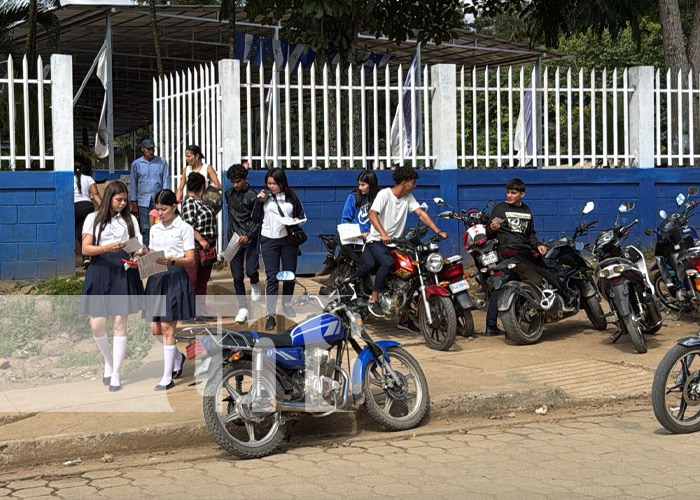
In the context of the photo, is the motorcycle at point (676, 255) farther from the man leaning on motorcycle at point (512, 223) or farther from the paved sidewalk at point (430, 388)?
the man leaning on motorcycle at point (512, 223)

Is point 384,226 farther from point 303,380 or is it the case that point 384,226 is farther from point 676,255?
point 303,380

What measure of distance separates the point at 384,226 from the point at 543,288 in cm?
163

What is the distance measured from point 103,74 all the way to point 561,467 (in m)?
16.1

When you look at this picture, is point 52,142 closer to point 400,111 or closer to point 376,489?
point 400,111

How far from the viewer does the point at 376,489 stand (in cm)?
535

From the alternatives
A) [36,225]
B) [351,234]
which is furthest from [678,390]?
[36,225]

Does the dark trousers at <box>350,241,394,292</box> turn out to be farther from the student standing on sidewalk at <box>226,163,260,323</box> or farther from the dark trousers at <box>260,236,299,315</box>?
the student standing on sidewalk at <box>226,163,260,323</box>

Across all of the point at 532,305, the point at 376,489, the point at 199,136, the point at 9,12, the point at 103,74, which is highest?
the point at 9,12

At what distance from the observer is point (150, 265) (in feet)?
24.4

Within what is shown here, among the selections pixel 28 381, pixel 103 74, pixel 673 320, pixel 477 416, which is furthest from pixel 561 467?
pixel 103 74

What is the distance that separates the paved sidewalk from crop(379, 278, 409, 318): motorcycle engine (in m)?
0.34

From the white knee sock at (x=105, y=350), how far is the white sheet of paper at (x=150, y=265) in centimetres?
57

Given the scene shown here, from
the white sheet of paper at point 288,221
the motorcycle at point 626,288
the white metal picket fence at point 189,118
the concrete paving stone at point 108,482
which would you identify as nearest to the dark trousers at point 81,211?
the white metal picket fence at point 189,118

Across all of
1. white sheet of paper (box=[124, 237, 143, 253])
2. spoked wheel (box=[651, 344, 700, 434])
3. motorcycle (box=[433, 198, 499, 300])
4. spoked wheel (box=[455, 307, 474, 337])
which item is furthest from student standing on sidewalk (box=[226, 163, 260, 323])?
spoked wheel (box=[651, 344, 700, 434])
